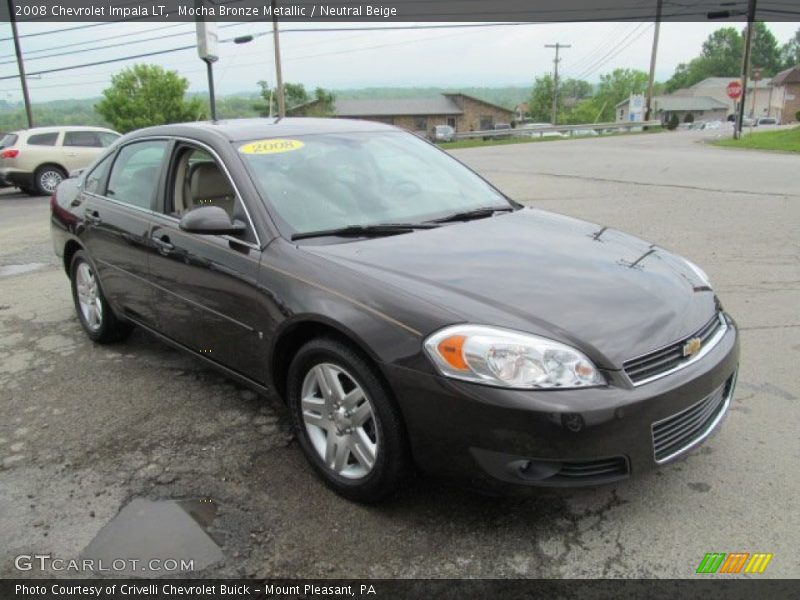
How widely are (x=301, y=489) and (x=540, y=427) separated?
1213 mm

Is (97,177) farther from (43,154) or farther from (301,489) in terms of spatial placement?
(43,154)

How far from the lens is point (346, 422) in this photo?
279 centimetres

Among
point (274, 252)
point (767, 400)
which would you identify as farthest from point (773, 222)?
point (274, 252)

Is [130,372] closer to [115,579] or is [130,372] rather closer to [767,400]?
[115,579]

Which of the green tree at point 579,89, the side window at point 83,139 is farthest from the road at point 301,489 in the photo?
the green tree at point 579,89

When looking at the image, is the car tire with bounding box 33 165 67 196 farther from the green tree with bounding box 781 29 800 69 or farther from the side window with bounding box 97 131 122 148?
the green tree with bounding box 781 29 800 69

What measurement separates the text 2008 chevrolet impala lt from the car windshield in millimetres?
14

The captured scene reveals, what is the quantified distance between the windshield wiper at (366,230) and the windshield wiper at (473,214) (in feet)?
0.59


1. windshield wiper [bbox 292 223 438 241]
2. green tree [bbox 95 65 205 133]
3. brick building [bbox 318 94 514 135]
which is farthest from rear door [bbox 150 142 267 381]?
brick building [bbox 318 94 514 135]

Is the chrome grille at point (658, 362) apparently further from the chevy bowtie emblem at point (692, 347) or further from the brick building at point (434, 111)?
the brick building at point (434, 111)

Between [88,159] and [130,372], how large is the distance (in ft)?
45.9

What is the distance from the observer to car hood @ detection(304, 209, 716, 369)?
8.16ft

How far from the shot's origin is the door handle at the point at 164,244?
12.3 ft

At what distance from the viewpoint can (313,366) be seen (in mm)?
2904
